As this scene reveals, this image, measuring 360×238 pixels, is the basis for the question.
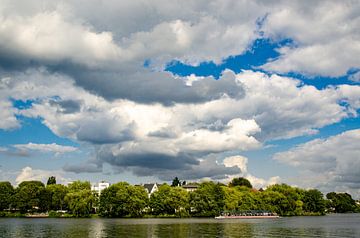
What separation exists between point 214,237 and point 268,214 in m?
113

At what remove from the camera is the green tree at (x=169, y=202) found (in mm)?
159000

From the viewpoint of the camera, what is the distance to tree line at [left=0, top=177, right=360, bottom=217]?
158 meters

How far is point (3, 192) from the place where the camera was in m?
181

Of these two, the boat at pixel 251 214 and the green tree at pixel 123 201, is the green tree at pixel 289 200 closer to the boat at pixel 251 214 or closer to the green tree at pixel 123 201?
the boat at pixel 251 214

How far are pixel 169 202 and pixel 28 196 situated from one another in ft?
206

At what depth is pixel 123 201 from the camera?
155750mm

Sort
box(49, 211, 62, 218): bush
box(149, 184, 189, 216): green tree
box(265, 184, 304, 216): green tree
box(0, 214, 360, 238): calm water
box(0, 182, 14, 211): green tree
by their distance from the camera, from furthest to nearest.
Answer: box(265, 184, 304, 216): green tree → box(0, 182, 14, 211): green tree → box(49, 211, 62, 218): bush → box(149, 184, 189, 216): green tree → box(0, 214, 360, 238): calm water

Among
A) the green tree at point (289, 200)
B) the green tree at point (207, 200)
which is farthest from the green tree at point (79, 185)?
the green tree at point (289, 200)

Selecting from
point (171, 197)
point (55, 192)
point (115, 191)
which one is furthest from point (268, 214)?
point (55, 192)

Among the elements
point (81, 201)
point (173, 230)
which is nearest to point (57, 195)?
point (81, 201)

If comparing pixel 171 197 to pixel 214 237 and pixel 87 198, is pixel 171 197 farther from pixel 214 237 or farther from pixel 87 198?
pixel 214 237

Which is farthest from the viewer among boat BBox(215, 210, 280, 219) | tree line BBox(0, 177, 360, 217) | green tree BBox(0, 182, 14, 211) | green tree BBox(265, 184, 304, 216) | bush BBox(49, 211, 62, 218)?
green tree BBox(265, 184, 304, 216)

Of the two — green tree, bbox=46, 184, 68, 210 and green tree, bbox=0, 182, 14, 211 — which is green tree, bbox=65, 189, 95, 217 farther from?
green tree, bbox=0, 182, 14, 211

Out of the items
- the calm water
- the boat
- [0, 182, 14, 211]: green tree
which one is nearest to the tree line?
[0, 182, 14, 211]: green tree
